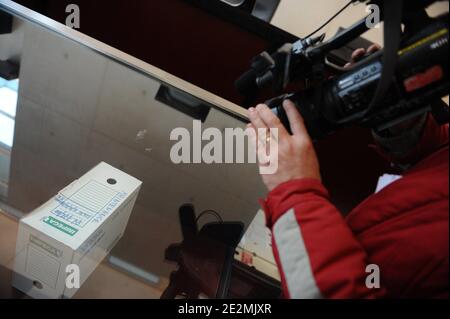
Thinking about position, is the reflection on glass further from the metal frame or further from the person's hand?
the person's hand

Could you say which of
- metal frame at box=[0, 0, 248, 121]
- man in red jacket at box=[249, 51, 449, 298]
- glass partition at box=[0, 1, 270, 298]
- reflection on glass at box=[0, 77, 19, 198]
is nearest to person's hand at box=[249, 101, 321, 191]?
man in red jacket at box=[249, 51, 449, 298]

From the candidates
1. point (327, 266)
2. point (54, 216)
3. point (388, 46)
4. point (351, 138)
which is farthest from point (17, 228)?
point (351, 138)

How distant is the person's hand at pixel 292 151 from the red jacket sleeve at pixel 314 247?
3cm

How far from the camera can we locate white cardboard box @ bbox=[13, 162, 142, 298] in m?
0.57

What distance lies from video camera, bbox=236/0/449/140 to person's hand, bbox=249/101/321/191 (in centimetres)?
3

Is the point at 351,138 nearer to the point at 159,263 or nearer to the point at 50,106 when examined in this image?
the point at 159,263

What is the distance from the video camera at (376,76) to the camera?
1.51 feet

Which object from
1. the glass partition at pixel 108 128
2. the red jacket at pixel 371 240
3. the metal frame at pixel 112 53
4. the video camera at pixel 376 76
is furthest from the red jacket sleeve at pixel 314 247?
the metal frame at pixel 112 53

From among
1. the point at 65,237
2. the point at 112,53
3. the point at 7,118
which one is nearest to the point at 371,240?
the point at 65,237

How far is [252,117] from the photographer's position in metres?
0.63

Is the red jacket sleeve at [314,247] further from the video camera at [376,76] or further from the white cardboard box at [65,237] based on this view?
the white cardboard box at [65,237]

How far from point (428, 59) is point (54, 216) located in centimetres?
74

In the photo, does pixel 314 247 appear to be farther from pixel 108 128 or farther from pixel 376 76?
pixel 108 128

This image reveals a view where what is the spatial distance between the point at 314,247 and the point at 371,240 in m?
0.11
